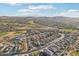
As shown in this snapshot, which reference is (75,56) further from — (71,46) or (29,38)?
(29,38)

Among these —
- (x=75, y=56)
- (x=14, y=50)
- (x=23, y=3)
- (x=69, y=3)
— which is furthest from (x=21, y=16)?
(x=75, y=56)

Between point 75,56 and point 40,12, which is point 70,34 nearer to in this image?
point 75,56

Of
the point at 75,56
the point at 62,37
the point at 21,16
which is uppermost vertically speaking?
the point at 21,16

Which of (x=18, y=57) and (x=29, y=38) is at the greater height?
(x=29, y=38)

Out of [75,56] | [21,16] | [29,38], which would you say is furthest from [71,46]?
[21,16]

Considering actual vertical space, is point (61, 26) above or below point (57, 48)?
above

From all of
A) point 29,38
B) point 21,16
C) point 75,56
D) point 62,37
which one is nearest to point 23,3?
point 21,16

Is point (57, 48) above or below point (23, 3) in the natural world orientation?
below

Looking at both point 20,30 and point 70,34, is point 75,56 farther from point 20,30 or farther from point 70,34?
point 20,30
